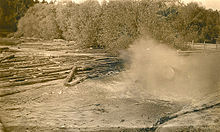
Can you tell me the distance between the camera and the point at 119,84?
8.76 meters

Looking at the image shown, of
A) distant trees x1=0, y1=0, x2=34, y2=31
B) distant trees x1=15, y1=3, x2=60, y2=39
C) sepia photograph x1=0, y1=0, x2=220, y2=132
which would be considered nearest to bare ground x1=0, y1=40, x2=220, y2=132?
sepia photograph x1=0, y1=0, x2=220, y2=132

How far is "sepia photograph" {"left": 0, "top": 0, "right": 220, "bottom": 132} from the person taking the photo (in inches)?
190

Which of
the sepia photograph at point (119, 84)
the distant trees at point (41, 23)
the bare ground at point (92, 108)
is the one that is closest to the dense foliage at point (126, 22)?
the sepia photograph at point (119, 84)

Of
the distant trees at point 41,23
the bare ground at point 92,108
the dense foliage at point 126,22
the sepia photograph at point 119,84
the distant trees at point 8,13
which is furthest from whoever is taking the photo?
the distant trees at point 41,23

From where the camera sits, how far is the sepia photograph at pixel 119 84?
4.82 m

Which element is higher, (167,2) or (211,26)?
(167,2)

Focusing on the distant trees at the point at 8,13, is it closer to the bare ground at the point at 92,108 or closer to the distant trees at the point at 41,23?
the bare ground at the point at 92,108

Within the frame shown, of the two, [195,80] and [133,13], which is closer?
[195,80]

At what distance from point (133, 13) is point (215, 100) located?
9382 mm

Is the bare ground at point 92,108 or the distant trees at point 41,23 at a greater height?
the distant trees at point 41,23

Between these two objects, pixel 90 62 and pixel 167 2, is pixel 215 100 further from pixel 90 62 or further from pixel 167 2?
pixel 167 2

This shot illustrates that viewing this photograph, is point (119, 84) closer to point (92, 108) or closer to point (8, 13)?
point (92, 108)

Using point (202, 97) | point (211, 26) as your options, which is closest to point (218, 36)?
point (211, 26)

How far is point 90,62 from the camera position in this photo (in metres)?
13.5
